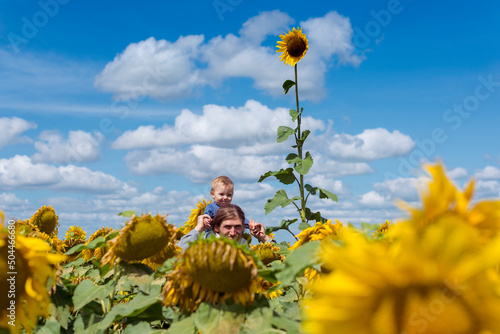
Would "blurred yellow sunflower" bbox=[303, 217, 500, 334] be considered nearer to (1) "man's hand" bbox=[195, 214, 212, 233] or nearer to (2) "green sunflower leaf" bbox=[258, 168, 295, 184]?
(1) "man's hand" bbox=[195, 214, 212, 233]

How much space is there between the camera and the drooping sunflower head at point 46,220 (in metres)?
6.44

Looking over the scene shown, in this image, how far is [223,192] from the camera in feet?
23.7

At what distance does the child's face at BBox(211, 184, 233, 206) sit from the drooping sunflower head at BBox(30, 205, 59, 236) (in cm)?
A: 237

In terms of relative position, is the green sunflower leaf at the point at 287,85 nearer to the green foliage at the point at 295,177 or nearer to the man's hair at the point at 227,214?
the green foliage at the point at 295,177

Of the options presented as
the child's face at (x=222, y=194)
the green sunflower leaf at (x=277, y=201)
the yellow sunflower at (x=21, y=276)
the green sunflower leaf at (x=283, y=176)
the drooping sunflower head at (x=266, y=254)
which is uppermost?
the green sunflower leaf at (x=283, y=176)

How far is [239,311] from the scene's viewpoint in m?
1.90

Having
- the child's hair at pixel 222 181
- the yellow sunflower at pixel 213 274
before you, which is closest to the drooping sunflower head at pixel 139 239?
the yellow sunflower at pixel 213 274

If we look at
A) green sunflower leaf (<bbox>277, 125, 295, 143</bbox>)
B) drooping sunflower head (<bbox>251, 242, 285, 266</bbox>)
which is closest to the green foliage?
green sunflower leaf (<bbox>277, 125, 295, 143</bbox>)

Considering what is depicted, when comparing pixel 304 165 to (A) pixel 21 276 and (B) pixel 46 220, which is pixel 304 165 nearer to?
(B) pixel 46 220

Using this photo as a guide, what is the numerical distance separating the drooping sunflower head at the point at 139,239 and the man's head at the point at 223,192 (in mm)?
4693

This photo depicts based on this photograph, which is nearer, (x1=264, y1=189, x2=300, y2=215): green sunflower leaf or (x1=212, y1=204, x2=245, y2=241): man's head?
(x1=212, y1=204, x2=245, y2=241): man's head

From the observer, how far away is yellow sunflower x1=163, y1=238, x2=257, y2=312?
186cm

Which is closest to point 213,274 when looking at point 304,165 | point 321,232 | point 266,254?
point 321,232

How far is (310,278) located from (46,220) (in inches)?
199
